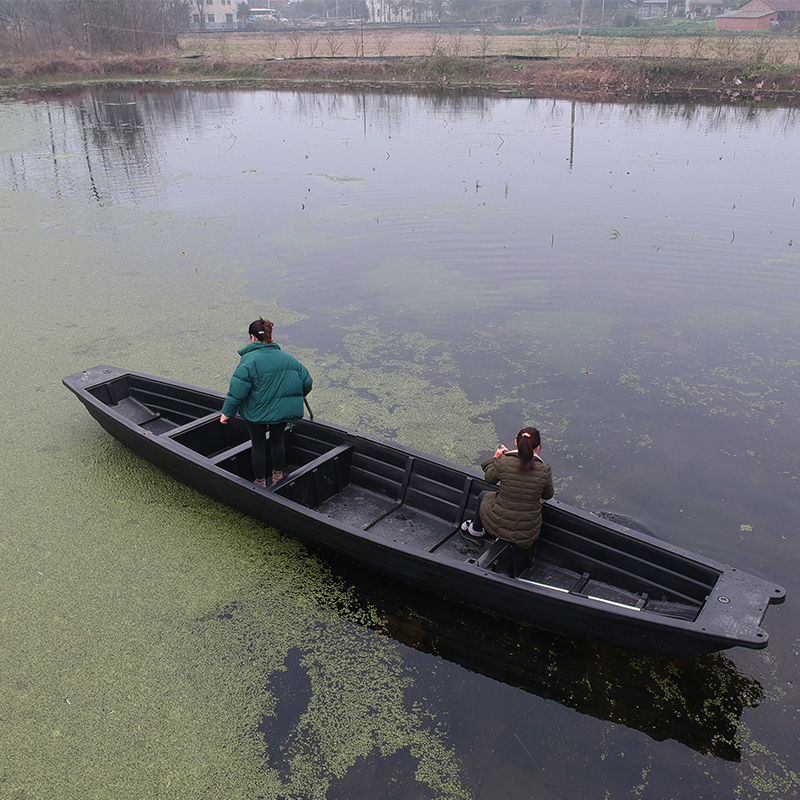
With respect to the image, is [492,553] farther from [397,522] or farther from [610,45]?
[610,45]

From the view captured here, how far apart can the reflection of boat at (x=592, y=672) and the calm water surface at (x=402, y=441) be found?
14mm

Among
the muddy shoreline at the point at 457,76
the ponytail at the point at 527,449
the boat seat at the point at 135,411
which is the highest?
the muddy shoreline at the point at 457,76

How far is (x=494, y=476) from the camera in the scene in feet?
12.6

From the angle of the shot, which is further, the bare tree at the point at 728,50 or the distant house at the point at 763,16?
the distant house at the point at 763,16

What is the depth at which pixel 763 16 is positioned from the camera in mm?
47094

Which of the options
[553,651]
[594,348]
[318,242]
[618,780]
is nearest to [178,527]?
[553,651]

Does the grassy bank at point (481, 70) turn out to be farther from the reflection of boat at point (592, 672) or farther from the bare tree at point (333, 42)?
the reflection of boat at point (592, 672)

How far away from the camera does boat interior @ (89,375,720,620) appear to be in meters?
3.68

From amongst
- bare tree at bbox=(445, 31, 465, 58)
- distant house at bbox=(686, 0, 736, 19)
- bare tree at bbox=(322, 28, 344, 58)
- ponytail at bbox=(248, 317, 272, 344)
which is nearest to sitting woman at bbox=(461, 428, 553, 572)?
ponytail at bbox=(248, 317, 272, 344)

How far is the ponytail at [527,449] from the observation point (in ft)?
12.1

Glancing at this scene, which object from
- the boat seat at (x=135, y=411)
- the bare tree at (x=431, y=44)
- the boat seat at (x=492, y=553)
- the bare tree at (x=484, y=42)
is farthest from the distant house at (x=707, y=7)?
the boat seat at (x=492, y=553)

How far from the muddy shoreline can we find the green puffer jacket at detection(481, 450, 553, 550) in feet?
78.1

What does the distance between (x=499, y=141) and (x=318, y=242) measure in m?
8.95

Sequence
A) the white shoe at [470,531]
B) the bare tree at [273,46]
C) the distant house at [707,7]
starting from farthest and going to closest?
the distant house at [707,7], the bare tree at [273,46], the white shoe at [470,531]
